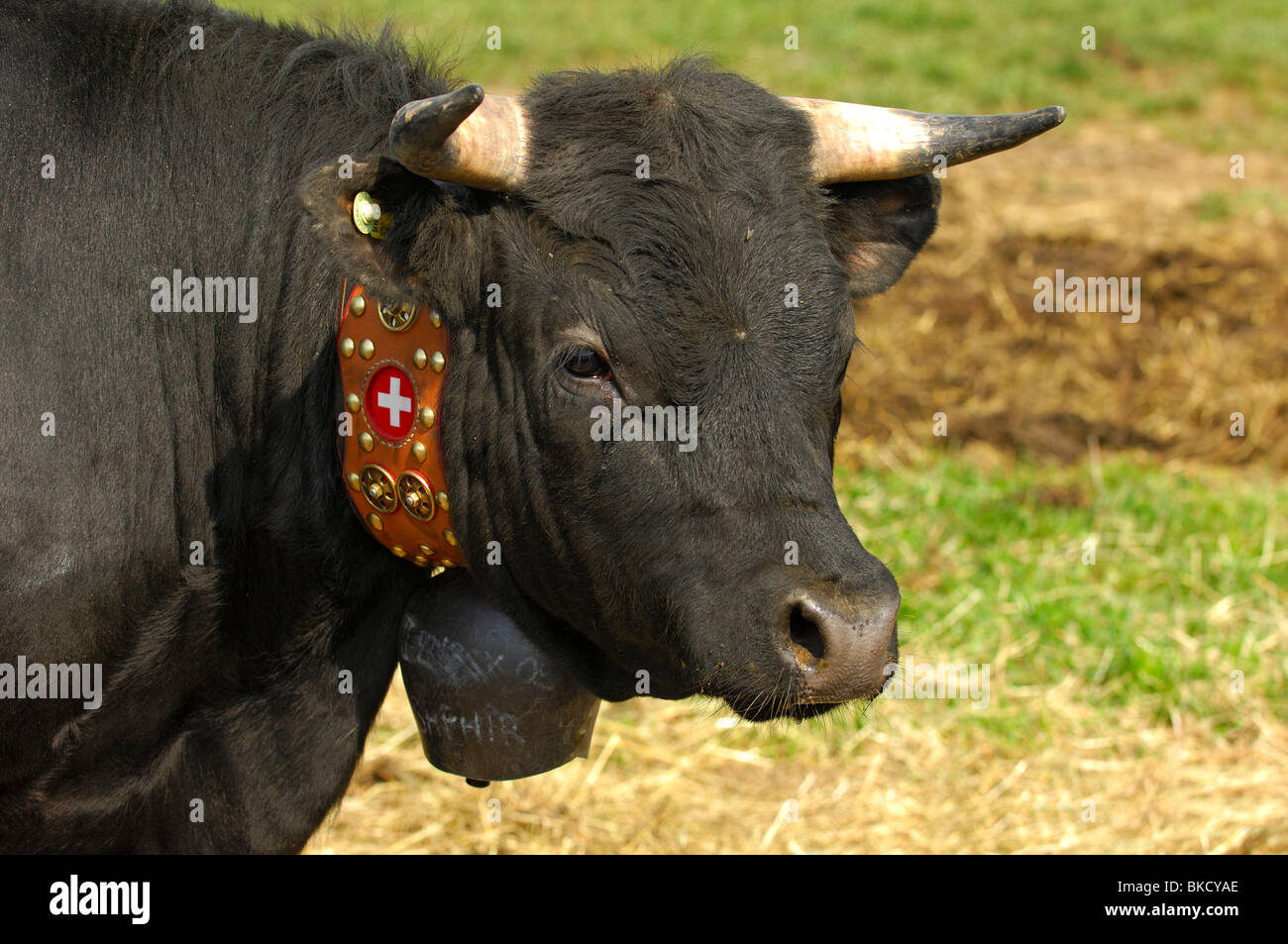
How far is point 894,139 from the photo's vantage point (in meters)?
3.12

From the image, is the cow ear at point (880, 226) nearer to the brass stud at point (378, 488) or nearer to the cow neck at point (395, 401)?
the cow neck at point (395, 401)

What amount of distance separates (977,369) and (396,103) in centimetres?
492

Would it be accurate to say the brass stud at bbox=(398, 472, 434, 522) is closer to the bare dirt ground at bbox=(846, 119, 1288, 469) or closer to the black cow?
the black cow

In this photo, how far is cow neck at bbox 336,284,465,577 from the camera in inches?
116

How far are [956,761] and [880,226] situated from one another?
2257 millimetres

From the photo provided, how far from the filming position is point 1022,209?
30.5ft

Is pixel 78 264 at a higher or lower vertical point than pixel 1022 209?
lower

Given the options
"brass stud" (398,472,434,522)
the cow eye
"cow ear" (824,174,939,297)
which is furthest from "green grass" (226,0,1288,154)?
the cow eye

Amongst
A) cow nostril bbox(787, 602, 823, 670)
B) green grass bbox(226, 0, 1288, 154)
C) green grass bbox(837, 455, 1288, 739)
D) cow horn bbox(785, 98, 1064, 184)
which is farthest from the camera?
green grass bbox(226, 0, 1288, 154)

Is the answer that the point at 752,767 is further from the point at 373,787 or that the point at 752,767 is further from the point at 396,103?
the point at 396,103

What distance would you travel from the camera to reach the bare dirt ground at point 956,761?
14.9 feet

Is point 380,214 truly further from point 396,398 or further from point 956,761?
point 956,761
